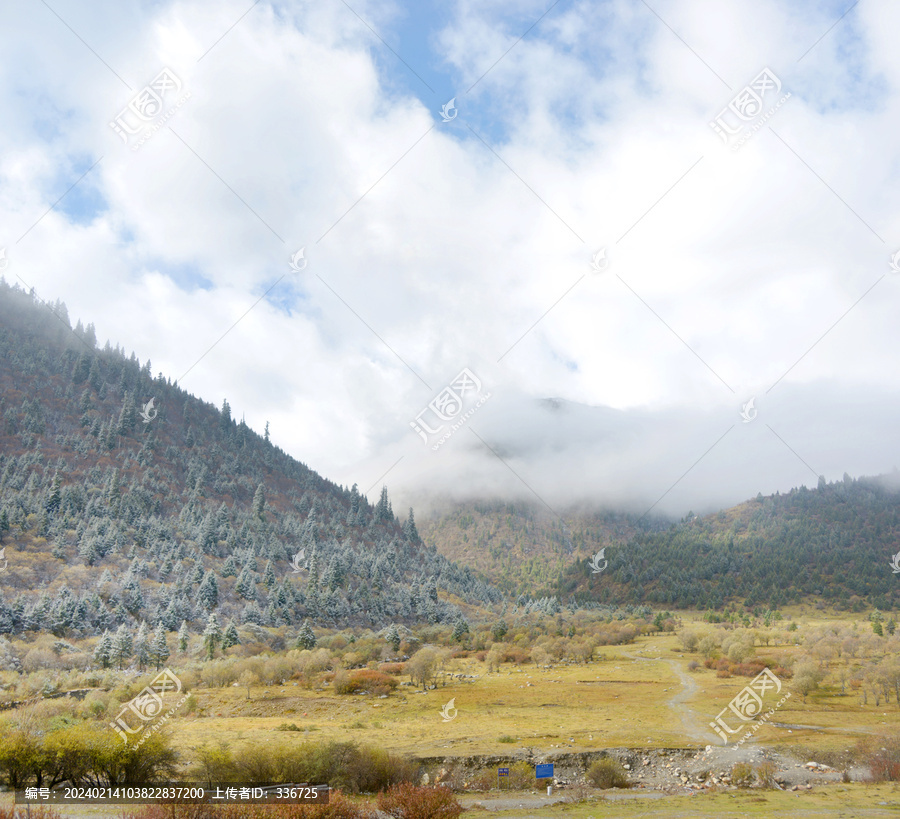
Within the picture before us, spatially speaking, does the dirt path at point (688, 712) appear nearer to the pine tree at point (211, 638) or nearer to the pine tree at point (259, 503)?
the pine tree at point (211, 638)

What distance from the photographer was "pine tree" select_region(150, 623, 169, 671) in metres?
76.1

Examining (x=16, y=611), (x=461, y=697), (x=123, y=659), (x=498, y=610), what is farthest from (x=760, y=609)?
(x=16, y=611)

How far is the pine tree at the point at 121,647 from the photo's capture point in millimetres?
71500

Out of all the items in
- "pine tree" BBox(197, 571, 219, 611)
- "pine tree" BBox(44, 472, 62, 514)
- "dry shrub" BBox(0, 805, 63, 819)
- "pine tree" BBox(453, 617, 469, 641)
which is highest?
"pine tree" BBox(44, 472, 62, 514)

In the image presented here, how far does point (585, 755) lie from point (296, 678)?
50006 millimetres

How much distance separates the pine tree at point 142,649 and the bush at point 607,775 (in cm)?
6145

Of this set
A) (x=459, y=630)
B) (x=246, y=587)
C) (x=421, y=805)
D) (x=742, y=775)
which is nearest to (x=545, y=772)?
(x=742, y=775)

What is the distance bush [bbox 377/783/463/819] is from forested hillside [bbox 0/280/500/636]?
78568mm

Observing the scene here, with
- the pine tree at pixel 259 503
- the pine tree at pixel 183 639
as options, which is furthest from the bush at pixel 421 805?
the pine tree at pixel 259 503

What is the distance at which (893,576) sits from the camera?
188 meters

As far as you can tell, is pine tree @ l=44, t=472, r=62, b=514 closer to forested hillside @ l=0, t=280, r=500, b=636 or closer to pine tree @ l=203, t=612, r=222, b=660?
forested hillside @ l=0, t=280, r=500, b=636

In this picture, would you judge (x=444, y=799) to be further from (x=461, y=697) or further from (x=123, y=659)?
(x=123, y=659)

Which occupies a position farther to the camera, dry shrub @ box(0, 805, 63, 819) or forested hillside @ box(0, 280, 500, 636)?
forested hillside @ box(0, 280, 500, 636)

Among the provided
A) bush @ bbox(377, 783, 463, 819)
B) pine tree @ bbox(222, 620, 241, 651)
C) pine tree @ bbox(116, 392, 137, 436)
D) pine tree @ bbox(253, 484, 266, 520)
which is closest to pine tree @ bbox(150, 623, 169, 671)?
pine tree @ bbox(222, 620, 241, 651)
